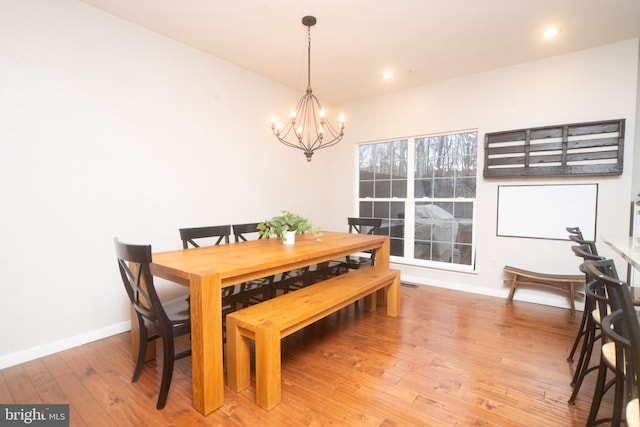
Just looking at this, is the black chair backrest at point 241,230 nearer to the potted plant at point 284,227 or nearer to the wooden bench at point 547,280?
the potted plant at point 284,227

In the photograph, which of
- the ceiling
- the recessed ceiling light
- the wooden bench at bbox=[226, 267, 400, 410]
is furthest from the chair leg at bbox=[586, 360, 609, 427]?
the recessed ceiling light

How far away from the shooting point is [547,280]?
11.0ft

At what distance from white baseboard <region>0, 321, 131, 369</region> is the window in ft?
11.9

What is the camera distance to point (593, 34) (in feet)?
9.78

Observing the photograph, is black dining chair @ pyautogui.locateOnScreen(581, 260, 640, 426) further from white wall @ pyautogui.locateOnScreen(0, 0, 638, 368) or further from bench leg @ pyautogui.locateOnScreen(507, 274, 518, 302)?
white wall @ pyautogui.locateOnScreen(0, 0, 638, 368)

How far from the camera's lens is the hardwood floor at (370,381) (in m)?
1.74

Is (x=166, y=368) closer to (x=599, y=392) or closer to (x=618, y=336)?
(x=618, y=336)

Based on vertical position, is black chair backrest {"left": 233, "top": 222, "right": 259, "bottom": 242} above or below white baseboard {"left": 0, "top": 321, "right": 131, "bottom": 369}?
above

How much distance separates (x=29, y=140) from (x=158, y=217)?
1.11 m

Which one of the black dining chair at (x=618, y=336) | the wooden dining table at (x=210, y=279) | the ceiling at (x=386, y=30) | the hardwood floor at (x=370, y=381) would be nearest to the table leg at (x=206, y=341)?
the wooden dining table at (x=210, y=279)

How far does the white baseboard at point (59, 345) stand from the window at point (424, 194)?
3.63 metres

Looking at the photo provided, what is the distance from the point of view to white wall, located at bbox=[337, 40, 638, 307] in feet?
10.4

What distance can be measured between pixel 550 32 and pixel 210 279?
3.70 metres

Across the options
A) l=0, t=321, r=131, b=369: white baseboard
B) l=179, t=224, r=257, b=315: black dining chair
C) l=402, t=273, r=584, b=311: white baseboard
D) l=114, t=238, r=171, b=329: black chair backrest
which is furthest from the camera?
l=402, t=273, r=584, b=311: white baseboard
